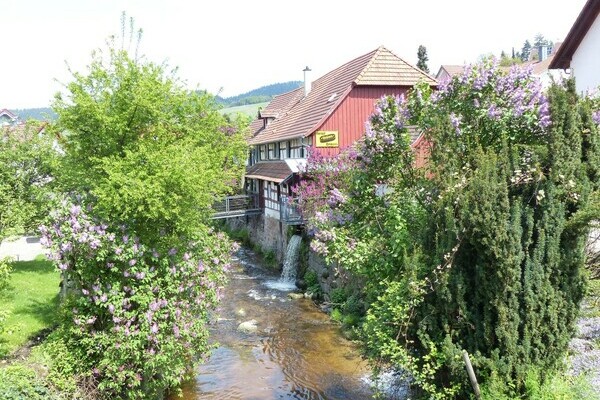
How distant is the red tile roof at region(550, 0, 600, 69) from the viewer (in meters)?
14.6

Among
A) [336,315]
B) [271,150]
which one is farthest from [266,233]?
[336,315]

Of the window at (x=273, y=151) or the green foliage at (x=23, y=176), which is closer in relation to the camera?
the green foliage at (x=23, y=176)

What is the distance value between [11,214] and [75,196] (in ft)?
27.3

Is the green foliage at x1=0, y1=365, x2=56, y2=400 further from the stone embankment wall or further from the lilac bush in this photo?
the stone embankment wall

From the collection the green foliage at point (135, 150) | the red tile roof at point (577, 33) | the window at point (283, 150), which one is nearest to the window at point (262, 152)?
the window at point (283, 150)

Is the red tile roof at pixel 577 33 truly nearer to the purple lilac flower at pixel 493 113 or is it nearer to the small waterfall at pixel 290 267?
the purple lilac flower at pixel 493 113

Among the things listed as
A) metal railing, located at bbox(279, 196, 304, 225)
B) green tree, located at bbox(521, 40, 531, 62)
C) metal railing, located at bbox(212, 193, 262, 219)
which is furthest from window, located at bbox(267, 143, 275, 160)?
green tree, located at bbox(521, 40, 531, 62)

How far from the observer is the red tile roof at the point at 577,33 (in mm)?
14571

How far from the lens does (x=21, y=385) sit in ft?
28.2

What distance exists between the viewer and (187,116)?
439 inches

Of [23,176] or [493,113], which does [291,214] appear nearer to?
[23,176]

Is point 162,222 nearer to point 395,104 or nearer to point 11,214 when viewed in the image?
point 395,104

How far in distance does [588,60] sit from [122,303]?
48.2 feet

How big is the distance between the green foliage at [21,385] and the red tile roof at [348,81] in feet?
61.2
